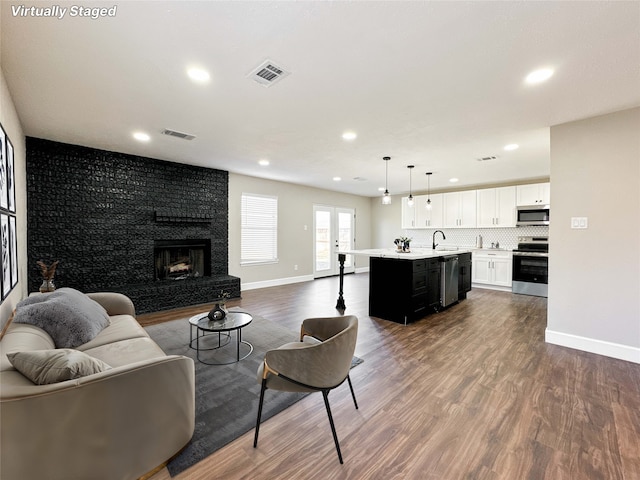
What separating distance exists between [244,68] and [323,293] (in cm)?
476

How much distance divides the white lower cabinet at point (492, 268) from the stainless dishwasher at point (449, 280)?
2092 mm

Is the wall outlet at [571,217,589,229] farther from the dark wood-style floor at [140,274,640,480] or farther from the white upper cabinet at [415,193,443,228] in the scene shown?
the white upper cabinet at [415,193,443,228]

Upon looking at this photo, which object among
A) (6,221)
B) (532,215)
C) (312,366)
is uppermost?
(532,215)

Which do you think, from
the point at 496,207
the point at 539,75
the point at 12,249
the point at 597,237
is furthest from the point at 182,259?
the point at 496,207

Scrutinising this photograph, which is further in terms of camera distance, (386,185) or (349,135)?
(386,185)

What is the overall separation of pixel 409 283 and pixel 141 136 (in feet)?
13.7

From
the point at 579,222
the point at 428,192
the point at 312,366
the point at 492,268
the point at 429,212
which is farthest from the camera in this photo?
the point at 428,192

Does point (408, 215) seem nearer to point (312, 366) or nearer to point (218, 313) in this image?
point (218, 313)

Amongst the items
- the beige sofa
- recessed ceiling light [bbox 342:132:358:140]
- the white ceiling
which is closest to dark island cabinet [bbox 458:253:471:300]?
the white ceiling

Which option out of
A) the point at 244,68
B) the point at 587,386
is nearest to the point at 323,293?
the point at 587,386

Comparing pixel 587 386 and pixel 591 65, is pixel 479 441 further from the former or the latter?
pixel 591 65

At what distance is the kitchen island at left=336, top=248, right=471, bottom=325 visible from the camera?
13.4 feet

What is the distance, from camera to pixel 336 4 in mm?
1591

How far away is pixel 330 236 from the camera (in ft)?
27.8
